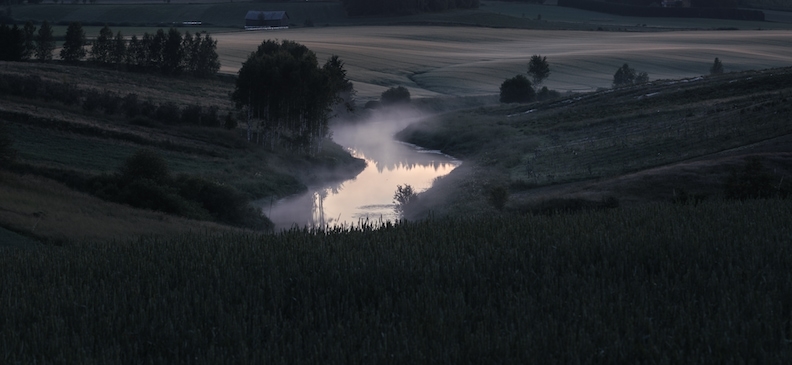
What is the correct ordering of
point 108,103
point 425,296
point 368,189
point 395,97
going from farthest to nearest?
point 395,97, point 108,103, point 368,189, point 425,296

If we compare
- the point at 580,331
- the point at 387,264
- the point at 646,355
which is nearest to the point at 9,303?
the point at 387,264

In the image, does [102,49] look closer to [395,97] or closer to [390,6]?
[395,97]

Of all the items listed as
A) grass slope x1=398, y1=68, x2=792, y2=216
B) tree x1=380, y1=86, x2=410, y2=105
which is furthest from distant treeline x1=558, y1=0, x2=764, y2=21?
grass slope x1=398, y1=68, x2=792, y2=216

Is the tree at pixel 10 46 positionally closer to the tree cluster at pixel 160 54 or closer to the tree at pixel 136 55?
the tree cluster at pixel 160 54

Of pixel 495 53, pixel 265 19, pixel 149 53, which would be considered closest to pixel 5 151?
pixel 149 53

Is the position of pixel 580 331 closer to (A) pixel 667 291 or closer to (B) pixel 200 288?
(A) pixel 667 291

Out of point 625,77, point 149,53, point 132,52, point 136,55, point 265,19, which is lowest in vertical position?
point 625,77
